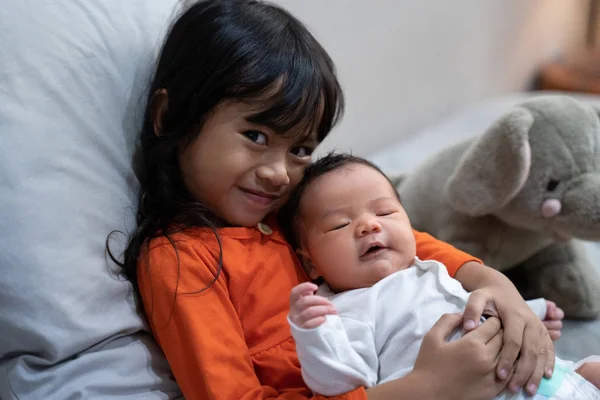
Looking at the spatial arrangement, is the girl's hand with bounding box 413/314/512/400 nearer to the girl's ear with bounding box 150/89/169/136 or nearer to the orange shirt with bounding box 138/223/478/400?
the orange shirt with bounding box 138/223/478/400

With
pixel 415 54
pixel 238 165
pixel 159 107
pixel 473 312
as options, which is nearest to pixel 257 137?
pixel 238 165

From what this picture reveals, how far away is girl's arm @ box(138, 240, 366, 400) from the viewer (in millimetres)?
780

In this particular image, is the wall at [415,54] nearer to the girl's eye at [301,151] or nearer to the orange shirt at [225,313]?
the girl's eye at [301,151]

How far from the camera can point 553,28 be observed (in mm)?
2908

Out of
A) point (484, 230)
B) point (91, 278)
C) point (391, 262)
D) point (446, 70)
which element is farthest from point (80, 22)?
point (446, 70)

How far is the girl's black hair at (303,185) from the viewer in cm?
97

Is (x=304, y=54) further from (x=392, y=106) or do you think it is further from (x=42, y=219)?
(x=392, y=106)

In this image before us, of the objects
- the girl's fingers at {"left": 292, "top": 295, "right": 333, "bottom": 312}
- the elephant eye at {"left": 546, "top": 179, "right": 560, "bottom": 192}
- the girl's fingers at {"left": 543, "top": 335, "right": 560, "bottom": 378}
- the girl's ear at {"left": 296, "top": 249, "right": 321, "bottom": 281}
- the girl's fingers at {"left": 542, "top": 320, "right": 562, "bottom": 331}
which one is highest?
the girl's fingers at {"left": 292, "top": 295, "right": 333, "bottom": 312}

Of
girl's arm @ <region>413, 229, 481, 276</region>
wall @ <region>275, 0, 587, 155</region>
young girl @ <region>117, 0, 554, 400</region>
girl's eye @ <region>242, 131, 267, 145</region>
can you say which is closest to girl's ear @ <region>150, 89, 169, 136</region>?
young girl @ <region>117, 0, 554, 400</region>

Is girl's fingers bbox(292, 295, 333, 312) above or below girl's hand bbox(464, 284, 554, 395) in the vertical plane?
above

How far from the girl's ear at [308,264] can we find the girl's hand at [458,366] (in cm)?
22

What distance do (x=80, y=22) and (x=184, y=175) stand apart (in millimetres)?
267

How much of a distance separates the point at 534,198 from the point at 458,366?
455mm

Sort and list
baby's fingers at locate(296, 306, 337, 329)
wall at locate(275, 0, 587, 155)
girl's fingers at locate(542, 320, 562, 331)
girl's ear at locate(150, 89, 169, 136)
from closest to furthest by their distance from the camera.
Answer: baby's fingers at locate(296, 306, 337, 329) → girl's ear at locate(150, 89, 169, 136) → girl's fingers at locate(542, 320, 562, 331) → wall at locate(275, 0, 587, 155)
